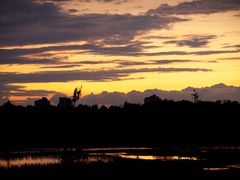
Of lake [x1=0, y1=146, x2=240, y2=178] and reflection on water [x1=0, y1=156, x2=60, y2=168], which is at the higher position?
reflection on water [x1=0, y1=156, x2=60, y2=168]

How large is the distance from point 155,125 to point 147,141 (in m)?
25.6

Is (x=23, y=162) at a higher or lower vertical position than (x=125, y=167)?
higher

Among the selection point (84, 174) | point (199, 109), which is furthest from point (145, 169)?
point (199, 109)

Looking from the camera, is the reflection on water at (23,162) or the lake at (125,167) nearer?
the lake at (125,167)

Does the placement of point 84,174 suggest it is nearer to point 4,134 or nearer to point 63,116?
point 4,134

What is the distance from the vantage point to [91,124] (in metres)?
135

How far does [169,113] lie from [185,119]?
36.3ft

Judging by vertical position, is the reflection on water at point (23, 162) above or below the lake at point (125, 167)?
above

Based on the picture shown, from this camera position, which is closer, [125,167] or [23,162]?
[125,167]

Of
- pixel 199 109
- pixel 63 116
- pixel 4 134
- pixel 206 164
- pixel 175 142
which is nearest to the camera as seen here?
pixel 206 164

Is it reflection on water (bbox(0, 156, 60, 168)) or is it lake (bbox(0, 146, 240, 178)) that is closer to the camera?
lake (bbox(0, 146, 240, 178))

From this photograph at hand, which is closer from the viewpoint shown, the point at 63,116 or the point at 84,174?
the point at 84,174

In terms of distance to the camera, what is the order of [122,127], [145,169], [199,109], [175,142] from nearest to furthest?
1. [145,169]
2. [175,142]
3. [122,127]
4. [199,109]

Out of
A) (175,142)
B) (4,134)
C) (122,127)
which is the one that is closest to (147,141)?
(175,142)
